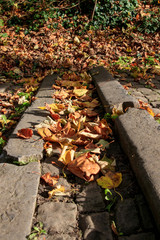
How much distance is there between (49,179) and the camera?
152 cm

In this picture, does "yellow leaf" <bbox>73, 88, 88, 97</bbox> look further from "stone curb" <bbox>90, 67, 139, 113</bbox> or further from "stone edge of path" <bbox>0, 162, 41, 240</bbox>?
"stone edge of path" <bbox>0, 162, 41, 240</bbox>

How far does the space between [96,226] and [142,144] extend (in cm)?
64

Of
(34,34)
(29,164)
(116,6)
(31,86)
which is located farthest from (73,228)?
(116,6)

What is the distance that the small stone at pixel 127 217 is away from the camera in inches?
46.8

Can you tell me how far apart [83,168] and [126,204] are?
1.20ft

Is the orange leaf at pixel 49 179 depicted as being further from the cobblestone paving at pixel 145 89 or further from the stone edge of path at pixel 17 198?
the cobblestone paving at pixel 145 89

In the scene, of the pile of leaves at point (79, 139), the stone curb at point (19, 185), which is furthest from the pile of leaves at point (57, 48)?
the stone curb at point (19, 185)

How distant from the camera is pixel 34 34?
588 cm

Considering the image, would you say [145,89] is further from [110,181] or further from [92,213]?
[92,213]

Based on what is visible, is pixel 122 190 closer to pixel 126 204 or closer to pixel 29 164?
pixel 126 204

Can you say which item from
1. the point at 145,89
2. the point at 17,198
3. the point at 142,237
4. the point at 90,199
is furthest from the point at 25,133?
the point at 145,89

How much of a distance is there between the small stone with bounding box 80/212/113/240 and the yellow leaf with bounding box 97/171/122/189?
0.21m

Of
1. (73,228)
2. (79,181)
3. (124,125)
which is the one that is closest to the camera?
(73,228)

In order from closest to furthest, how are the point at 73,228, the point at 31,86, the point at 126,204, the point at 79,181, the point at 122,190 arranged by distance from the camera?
the point at 73,228, the point at 126,204, the point at 122,190, the point at 79,181, the point at 31,86
